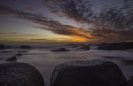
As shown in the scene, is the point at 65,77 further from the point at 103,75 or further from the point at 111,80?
the point at 111,80

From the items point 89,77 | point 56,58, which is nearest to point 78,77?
point 89,77

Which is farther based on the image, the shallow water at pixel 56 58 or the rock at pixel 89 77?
the shallow water at pixel 56 58

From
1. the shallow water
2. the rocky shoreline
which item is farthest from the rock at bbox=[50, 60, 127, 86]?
the shallow water

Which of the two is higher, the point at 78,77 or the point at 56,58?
the point at 78,77

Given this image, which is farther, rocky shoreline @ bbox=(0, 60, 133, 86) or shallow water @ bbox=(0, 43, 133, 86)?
shallow water @ bbox=(0, 43, 133, 86)

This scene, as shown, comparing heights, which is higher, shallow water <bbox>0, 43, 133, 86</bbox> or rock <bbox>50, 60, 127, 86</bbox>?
rock <bbox>50, 60, 127, 86</bbox>

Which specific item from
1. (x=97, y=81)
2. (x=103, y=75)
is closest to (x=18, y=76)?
(x=97, y=81)

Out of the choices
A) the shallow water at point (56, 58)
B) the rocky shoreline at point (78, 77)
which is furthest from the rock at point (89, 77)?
the shallow water at point (56, 58)

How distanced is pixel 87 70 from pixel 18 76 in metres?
1.45

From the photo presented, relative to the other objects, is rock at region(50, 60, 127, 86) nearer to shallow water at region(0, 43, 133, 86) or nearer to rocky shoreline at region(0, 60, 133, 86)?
rocky shoreline at region(0, 60, 133, 86)

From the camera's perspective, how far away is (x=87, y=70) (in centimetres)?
181

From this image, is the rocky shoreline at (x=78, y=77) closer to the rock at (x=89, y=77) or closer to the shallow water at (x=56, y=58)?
the rock at (x=89, y=77)

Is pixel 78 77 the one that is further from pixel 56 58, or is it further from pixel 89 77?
pixel 56 58

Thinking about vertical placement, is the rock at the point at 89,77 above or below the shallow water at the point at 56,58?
above
